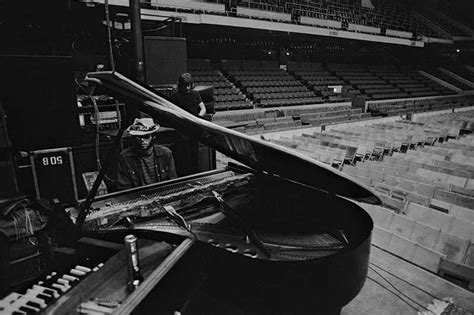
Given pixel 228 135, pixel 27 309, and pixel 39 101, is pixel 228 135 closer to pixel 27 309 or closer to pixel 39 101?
pixel 27 309

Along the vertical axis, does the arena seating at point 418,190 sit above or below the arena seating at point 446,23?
below

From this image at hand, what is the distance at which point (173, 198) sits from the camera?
2.35 m

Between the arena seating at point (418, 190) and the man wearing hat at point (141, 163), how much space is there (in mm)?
2234

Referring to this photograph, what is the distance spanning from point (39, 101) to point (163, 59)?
2.50 meters

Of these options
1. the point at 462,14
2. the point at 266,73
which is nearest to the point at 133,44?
the point at 266,73

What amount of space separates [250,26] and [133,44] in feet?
27.7

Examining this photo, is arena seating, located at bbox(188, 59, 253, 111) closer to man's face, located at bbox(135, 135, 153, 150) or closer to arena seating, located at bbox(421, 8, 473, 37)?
man's face, located at bbox(135, 135, 153, 150)

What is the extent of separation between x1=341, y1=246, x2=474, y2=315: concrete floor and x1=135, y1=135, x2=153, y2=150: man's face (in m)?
2.10

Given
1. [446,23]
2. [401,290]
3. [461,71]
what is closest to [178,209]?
[401,290]

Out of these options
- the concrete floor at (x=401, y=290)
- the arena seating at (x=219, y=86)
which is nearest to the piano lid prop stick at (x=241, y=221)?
the concrete floor at (x=401, y=290)

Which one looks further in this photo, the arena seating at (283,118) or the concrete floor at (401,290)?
the arena seating at (283,118)

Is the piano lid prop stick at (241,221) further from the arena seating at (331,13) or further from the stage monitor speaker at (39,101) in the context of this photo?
the arena seating at (331,13)

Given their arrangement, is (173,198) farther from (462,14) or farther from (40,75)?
(462,14)

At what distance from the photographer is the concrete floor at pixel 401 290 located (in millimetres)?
2320
